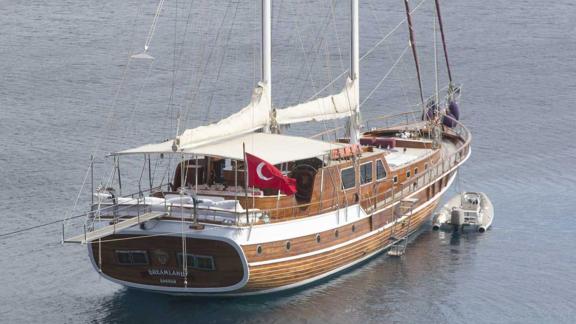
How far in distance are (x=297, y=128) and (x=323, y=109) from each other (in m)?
24.0

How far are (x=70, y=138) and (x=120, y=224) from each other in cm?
3367

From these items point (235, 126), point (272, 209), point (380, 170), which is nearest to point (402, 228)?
point (380, 170)

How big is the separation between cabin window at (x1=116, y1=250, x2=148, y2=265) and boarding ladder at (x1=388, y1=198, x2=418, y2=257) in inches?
580

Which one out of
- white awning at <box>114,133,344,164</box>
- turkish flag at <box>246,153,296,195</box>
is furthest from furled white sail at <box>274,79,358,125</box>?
turkish flag at <box>246,153,296,195</box>

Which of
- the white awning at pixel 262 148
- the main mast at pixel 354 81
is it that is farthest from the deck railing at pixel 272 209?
the main mast at pixel 354 81

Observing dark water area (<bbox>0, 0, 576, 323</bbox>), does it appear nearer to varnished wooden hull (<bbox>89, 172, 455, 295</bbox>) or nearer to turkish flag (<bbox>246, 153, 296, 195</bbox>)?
varnished wooden hull (<bbox>89, 172, 455, 295</bbox>)

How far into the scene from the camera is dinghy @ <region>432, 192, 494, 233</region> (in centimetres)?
7219

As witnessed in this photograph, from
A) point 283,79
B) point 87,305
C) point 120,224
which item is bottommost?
point 87,305

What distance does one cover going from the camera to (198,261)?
189ft

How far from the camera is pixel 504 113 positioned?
97.5m

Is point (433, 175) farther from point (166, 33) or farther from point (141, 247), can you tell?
point (166, 33)

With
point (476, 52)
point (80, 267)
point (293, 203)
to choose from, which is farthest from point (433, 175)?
point (476, 52)

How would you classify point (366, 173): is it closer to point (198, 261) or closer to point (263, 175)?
point (263, 175)

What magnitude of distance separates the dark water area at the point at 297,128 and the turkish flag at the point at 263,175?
225 inches
